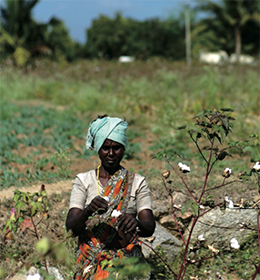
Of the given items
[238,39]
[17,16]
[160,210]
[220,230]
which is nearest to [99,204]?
[160,210]

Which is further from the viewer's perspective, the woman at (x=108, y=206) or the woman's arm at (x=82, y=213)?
the woman at (x=108, y=206)

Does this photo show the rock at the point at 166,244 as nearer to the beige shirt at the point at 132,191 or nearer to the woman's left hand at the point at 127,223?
the beige shirt at the point at 132,191

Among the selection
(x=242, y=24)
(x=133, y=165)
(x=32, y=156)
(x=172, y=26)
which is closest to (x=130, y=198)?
(x=133, y=165)

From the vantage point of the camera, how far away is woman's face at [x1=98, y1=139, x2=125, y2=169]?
7.76ft

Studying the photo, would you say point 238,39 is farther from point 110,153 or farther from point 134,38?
point 110,153

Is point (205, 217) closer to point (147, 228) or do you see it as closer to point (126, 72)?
point (147, 228)

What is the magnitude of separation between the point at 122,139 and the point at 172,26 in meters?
52.9

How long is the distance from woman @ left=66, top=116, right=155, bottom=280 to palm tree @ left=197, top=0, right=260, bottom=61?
3808cm

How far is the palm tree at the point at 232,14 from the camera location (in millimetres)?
37906

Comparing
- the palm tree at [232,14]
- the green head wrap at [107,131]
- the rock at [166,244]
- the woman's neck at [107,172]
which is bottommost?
the rock at [166,244]

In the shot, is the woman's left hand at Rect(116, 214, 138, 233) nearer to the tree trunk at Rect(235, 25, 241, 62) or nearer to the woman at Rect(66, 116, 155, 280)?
the woman at Rect(66, 116, 155, 280)

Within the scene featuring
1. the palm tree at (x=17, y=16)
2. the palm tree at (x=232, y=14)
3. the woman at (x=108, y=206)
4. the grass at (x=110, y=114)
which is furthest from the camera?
the palm tree at (x=232, y=14)

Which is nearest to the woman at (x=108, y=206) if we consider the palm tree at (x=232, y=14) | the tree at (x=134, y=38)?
the palm tree at (x=232, y=14)

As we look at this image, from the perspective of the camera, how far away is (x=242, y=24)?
38.0 metres
